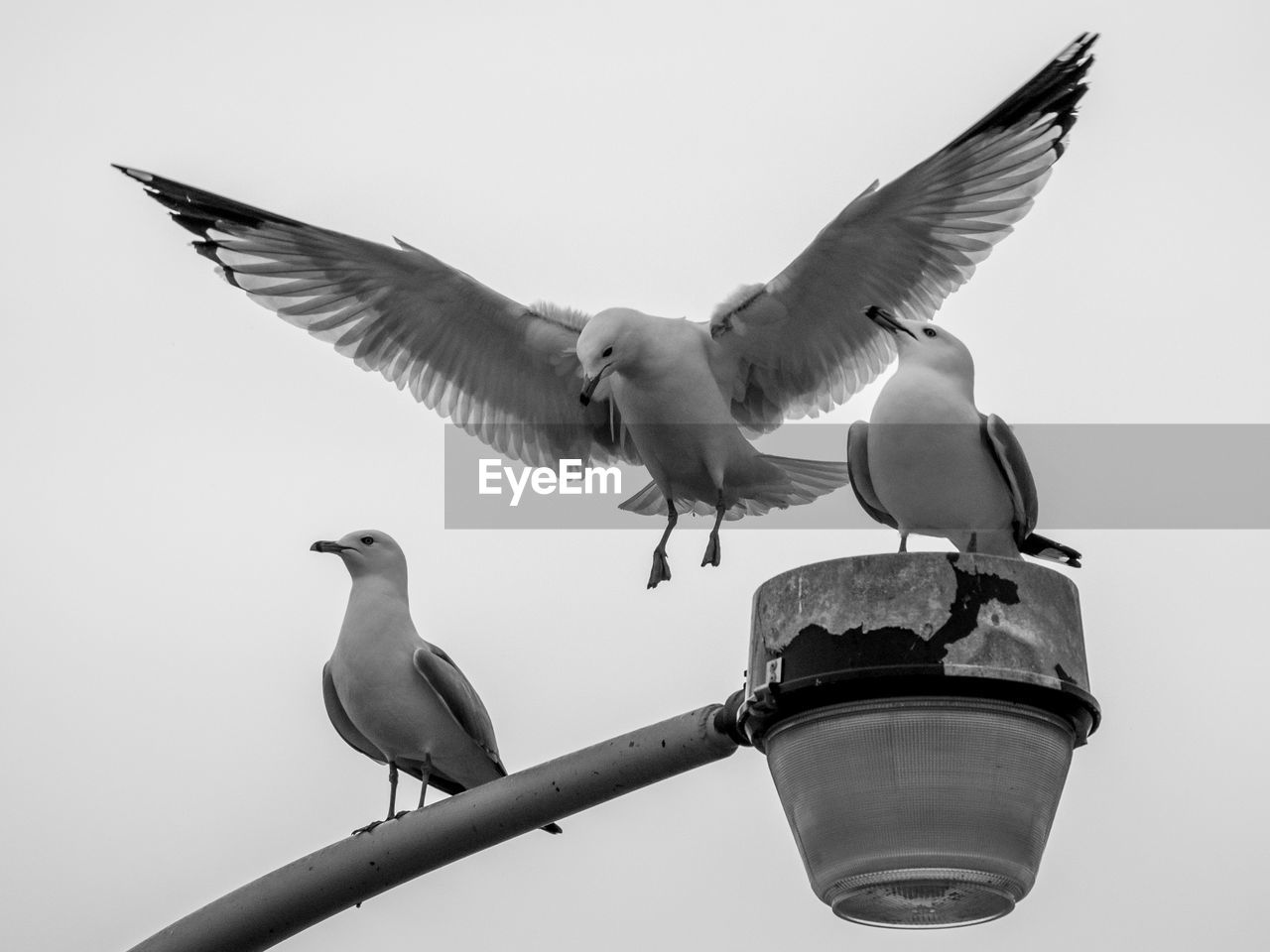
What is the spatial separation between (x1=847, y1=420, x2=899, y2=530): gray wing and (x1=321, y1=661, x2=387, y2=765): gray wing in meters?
2.67

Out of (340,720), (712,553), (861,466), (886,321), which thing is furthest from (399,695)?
(886,321)

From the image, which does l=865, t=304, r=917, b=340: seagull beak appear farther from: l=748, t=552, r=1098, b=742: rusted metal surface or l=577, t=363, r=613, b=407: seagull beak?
l=748, t=552, r=1098, b=742: rusted metal surface

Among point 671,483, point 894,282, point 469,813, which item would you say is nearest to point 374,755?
point 671,483

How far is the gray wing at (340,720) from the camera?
8.09 m

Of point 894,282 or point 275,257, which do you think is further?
point 275,257

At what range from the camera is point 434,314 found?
8758 mm

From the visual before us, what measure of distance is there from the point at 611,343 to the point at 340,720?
6.80 feet

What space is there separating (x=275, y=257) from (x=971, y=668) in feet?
18.2

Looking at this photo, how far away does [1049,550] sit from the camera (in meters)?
6.27

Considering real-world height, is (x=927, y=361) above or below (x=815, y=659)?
above

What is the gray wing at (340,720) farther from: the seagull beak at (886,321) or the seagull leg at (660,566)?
the seagull beak at (886,321)

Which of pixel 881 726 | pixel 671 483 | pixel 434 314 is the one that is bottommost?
pixel 881 726

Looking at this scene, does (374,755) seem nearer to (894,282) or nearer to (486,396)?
Answer: (486,396)

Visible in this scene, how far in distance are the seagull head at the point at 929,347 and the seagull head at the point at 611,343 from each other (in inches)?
60.4
